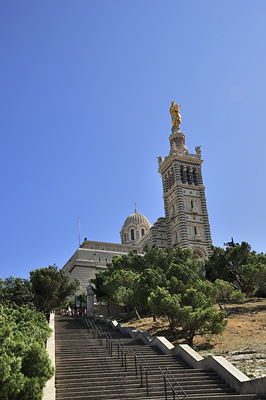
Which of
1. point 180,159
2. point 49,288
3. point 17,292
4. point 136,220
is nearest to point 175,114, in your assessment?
point 180,159

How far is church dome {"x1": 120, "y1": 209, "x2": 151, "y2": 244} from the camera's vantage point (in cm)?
8350

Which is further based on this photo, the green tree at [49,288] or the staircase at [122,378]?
the green tree at [49,288]

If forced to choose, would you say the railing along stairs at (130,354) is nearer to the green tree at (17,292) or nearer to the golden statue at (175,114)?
the green tree at (17,292)

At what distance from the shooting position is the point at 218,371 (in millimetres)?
14727

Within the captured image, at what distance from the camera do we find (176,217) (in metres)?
61.8

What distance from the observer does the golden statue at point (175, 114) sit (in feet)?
230

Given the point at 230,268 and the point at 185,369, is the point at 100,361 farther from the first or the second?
the point at 230,268

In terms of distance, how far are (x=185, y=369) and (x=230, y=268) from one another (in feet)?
84.3

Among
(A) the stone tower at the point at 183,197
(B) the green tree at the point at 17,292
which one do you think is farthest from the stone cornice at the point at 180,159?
(B) the green tree at the point at 17,292

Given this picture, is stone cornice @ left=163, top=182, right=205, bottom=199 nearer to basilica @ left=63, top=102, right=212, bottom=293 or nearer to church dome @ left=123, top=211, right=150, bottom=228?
basilica @ left=63, top=102, right=212, bottom=293

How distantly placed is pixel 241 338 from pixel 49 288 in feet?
51.1

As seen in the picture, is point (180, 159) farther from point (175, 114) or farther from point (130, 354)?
point (130, 354)

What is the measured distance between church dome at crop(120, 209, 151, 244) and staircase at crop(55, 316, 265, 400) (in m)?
63.5

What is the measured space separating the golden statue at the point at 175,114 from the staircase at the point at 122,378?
55.7m
